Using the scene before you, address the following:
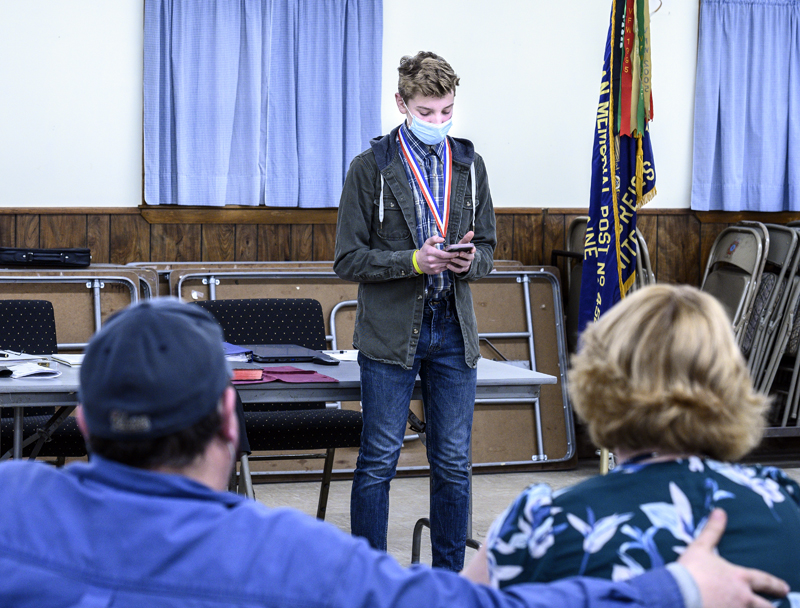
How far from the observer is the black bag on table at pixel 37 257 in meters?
4.23

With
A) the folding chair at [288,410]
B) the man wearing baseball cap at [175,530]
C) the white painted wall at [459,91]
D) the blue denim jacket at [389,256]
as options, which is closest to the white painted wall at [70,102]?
the white painted wall at [459,91]

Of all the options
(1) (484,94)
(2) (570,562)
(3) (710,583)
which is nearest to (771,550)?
(3) (710,583)

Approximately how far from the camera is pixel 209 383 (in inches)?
32.4

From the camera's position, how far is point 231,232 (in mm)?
4828

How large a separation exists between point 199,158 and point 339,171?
756 mm

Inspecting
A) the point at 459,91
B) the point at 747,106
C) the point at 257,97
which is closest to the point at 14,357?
the point at 257,97

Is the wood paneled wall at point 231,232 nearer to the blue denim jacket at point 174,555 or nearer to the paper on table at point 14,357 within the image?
the paper on table at point 14,357

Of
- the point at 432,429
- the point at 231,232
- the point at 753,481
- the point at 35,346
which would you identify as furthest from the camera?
the point at 231,232

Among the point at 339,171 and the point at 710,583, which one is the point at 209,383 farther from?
the point at 339,171

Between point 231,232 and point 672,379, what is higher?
point 231,232

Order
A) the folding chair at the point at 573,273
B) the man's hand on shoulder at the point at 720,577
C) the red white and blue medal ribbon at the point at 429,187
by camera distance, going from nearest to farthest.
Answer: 1. the man's hand on shoulder at the point at 720,577
2. the red white and blue medal ribbon at the point at 429,187
3. the folding chair at the point at 573,273

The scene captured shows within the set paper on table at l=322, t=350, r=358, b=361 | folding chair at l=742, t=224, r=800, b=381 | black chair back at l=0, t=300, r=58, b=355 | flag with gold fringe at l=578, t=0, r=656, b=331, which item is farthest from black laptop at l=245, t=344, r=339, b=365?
folding chair at l=742, t=224, r=800, b=381

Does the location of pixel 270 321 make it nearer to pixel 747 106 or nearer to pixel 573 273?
pixel 573 273

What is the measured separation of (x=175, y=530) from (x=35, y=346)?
107 inches
